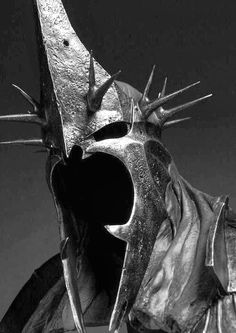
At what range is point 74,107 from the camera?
2545 mm

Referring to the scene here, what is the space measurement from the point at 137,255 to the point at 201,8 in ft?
3.50

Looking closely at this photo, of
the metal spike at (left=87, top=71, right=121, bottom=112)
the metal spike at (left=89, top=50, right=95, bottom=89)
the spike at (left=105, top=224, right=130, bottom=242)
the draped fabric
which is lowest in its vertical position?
the draped fabric

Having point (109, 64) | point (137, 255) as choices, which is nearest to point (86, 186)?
point (137, 255)

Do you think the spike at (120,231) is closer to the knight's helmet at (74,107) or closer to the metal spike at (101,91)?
the knight's helmet at (74,107)

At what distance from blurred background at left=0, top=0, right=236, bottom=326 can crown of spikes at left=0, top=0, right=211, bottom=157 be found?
0.76 meters

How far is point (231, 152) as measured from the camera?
11.2 ft

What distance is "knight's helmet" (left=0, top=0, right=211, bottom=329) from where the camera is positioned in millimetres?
2504

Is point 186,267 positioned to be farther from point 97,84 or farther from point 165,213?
point 97,84

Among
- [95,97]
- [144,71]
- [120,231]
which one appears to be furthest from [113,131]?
[144,71]

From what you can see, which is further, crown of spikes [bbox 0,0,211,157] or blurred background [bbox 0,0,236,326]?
blurred background [bbox 0,0,236,326]

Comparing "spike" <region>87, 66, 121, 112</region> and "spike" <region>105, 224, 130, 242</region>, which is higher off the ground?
"spike" <region>87, 66, 121, 112</region>

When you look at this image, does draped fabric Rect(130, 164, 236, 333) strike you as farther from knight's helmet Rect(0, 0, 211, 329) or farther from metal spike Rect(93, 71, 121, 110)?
metal spike Rect(93, 71, 121, 110)

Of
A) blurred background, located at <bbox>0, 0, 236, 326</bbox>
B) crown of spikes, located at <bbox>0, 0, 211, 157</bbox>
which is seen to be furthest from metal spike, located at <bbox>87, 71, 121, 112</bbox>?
blurred background, located at <bbox>0, 0, 236, 326</bbox>

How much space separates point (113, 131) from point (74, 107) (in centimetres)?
11
